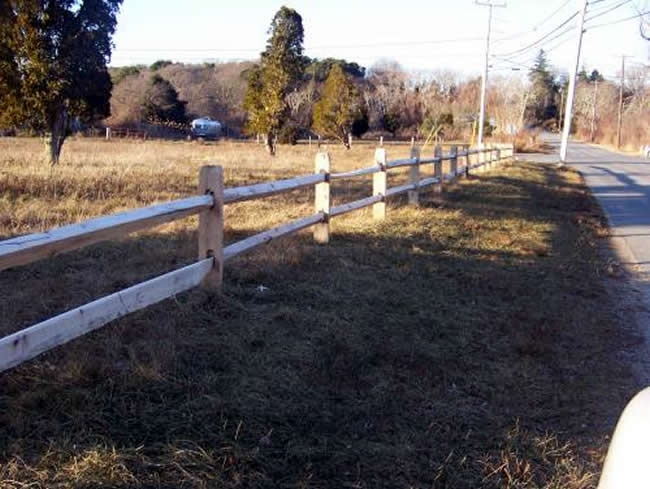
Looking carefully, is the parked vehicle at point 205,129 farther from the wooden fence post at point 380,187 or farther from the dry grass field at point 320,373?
the dry grass field at point 320,373

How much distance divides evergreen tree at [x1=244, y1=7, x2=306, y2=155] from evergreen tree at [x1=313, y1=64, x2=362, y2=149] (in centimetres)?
873

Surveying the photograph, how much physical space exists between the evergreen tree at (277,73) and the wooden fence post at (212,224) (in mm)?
25643

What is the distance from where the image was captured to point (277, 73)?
101 ft

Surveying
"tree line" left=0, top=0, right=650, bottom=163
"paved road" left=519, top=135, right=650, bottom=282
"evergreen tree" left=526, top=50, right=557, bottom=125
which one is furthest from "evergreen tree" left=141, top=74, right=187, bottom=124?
"evergreen tree" left=526, top=50, right=557, bottom=125

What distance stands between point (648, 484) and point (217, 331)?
11.1 ft

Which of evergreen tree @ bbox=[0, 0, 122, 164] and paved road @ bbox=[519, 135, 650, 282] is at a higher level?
evergreen tree @ bbox=[0, 0, 122, 164]

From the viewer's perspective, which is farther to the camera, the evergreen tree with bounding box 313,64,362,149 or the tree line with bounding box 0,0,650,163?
the evergreen tree with bounding box 313,64,362,149

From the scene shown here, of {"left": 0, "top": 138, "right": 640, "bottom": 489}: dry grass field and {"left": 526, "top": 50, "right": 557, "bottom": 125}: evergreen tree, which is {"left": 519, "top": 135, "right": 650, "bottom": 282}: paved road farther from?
{"left": 526, "top": 50, "right": 557, "bottom": 125}: evergreen tree

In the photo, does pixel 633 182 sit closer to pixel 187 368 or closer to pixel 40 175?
pixel 40 175

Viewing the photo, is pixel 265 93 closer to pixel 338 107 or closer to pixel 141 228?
pixel 338 107

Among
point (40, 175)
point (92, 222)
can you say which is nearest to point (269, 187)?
point (92, 222)

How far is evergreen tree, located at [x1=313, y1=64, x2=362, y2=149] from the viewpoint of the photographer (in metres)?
40.2

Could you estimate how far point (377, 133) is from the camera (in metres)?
67.9

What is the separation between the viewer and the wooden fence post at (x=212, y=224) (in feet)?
16.0
